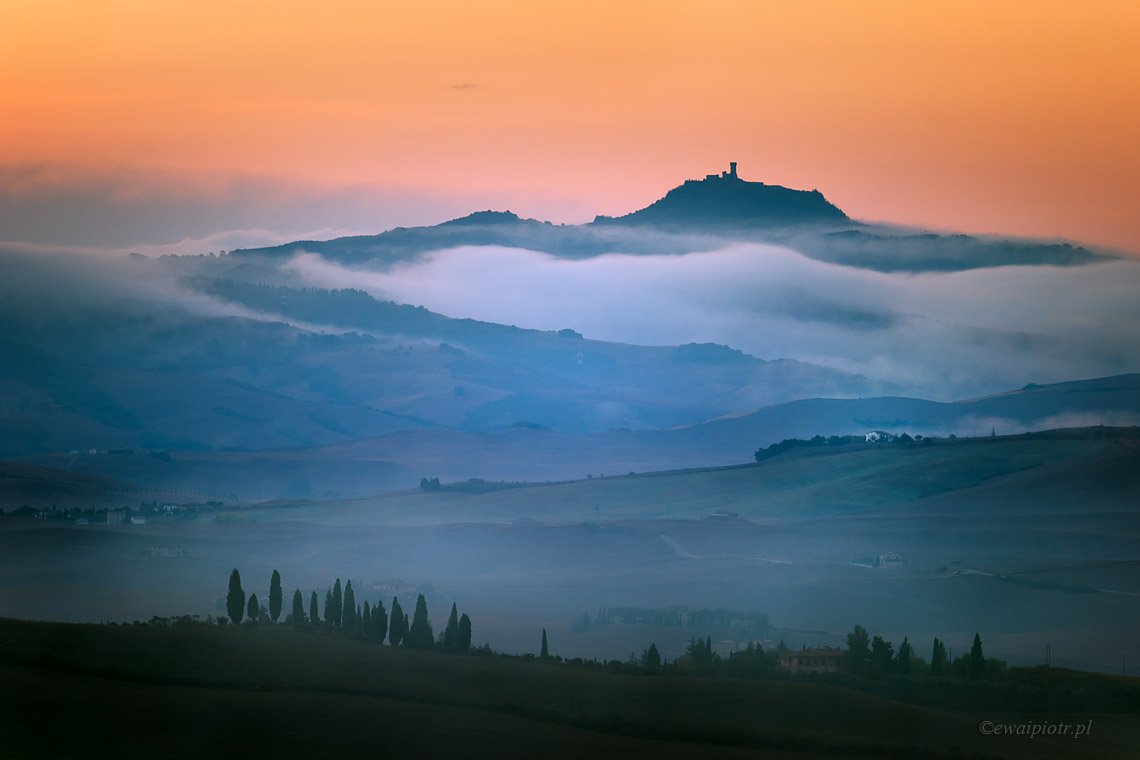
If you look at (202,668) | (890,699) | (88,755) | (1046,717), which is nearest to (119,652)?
(202,668)

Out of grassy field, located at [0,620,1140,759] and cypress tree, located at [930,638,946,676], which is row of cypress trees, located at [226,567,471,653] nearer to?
grassy field, located at [0,620,1140,759]

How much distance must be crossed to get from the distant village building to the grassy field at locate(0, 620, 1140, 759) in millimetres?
23247

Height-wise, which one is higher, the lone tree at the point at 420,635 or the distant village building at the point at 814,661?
the lone tree at the point at 420,635

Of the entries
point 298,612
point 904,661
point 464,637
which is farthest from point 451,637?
point 904,661

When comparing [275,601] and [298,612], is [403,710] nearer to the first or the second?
[298,612]

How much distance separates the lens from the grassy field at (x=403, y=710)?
11606cm

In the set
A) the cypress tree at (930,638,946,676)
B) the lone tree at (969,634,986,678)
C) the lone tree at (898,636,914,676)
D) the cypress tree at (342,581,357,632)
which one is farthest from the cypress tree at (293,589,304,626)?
the lone tree at (969,634,986,678)

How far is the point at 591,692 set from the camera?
133375 mm

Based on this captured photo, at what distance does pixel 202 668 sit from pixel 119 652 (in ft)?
18.3

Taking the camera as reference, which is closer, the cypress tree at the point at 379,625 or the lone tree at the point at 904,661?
the lone tree at the point at 904,661

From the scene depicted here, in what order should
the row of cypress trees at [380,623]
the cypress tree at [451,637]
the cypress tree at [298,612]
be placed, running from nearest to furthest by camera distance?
the cypress tree at [451,637], the row of cypress trees at [380,623], the cypress tree at [298,612]

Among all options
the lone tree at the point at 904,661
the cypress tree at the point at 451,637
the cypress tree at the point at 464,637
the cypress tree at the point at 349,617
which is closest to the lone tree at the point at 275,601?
the cypress tree at the point at 349,617

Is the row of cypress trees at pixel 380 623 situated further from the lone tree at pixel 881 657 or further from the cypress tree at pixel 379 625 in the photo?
the lone tree at pixel 881 657

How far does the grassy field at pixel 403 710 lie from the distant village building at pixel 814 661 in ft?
76.3
